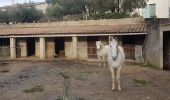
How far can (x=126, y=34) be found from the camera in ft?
90.9

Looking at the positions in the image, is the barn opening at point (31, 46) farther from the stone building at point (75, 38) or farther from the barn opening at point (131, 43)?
the barn opening at point (131, 43)

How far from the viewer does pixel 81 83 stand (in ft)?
60.3

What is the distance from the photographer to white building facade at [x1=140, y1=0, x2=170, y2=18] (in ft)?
131

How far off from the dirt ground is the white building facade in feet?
51.2

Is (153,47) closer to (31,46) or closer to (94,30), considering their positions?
(94,30)

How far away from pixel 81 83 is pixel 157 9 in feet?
80.1

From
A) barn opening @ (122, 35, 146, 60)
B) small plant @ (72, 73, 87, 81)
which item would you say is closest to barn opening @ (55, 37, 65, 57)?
barn opening @ (122, 35, 146, 60)

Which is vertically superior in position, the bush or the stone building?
the bush

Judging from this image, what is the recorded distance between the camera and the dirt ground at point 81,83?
15110 millimetres

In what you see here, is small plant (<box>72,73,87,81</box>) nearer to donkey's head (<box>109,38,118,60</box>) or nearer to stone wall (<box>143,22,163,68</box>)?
donkey's head (<box>109,38,118,60</box>)

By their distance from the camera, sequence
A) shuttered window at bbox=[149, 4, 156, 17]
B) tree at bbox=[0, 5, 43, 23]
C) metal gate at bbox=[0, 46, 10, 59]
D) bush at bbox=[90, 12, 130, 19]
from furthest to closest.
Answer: tree at bbox=[0, 5, 43, 23] → shuttered window at bbox=[149, 4, 156, 17] → bush at bbox=[90, 12, 130, 19] → metal gate at bbox=[0, 46, 10, 59]

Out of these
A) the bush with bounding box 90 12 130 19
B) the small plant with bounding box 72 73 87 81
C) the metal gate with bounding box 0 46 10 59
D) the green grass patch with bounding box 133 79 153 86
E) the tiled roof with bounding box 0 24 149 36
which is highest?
the bush with bounding box 90 12 130 19

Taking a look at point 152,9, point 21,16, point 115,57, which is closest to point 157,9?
point 152,9

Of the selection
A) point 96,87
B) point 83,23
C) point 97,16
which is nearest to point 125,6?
point 97,16
